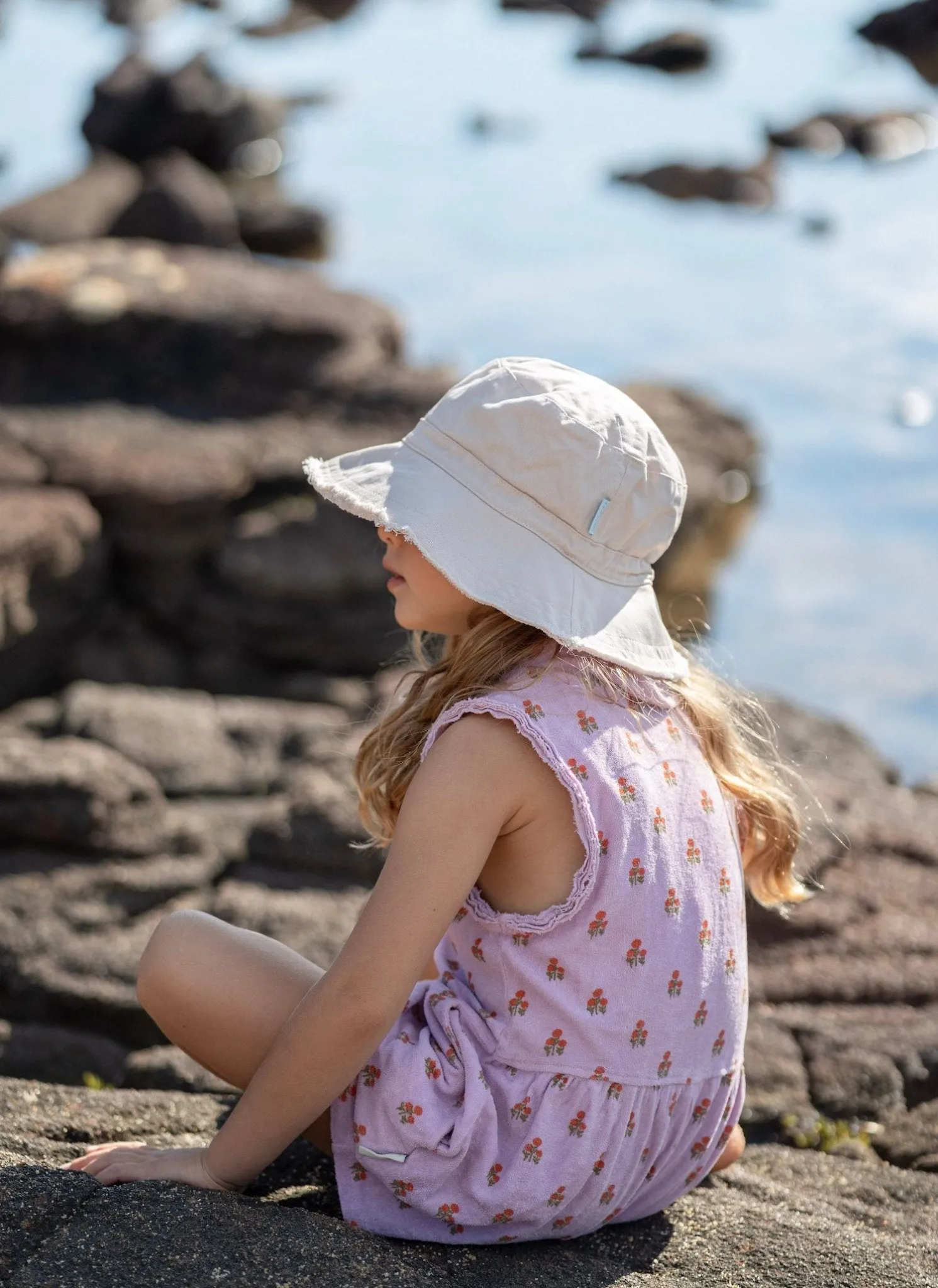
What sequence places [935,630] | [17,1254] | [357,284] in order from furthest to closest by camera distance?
[357,284], [935,630], [17,1254]

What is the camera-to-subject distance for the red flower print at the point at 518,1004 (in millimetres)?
1833

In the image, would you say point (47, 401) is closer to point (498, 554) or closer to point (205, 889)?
point (205, 889)

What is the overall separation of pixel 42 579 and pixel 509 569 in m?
3.20

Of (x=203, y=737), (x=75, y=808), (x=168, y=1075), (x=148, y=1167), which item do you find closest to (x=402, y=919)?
(x=148, y=1167)

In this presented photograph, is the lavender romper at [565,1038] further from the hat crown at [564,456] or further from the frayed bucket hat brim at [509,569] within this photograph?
the hat crown at [564,456]

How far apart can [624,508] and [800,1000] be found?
57.4 inches

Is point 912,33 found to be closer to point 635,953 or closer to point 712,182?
point 712,182

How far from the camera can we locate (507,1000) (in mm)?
1845

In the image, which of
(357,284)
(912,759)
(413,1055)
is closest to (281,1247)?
(413,1055)

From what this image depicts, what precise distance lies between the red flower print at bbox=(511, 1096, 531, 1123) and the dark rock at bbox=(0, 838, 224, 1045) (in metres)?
1.25

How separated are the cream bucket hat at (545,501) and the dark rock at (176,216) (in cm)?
732

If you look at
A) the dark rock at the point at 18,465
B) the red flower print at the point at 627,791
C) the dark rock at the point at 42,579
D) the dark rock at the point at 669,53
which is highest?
the red flower print at the point at 627,791

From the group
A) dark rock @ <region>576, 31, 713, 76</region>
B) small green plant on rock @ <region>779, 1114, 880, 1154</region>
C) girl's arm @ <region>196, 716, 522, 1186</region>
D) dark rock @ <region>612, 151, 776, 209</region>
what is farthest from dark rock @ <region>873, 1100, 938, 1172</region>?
dark rock @ <region>576, 31, 713, 76</region>

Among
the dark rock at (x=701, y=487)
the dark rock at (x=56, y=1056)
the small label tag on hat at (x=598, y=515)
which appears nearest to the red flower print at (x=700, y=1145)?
the small label tag on hat at (x=598, y=515)
